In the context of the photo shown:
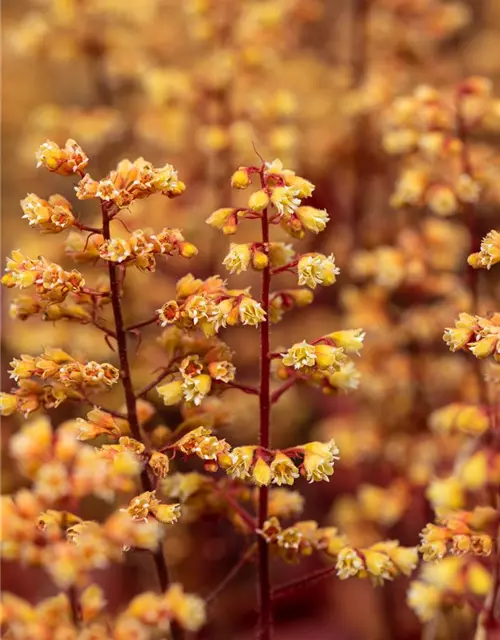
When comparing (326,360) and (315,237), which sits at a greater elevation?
(315,237)

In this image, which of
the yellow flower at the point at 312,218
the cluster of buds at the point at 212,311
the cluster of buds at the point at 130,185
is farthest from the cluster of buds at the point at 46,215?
the yellow flower at the point at 312,218

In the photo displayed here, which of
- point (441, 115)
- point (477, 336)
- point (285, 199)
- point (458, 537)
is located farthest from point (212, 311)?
point (441, 115)

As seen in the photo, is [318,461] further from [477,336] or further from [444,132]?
[444,132]

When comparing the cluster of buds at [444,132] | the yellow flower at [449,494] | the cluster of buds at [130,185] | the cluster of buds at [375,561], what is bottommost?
the cluster of buds at [375,561]

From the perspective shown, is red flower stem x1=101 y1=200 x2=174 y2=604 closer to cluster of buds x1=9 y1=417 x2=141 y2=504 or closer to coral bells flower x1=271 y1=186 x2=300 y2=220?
cluster of buds x1=9 y1=417 x2=141 y2=504

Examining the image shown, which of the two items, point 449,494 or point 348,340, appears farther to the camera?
point 449,494

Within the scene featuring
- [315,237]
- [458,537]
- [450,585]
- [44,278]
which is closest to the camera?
[44,278]

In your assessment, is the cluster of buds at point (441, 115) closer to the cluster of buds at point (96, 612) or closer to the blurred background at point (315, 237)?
the blurred background at point (315, 237)

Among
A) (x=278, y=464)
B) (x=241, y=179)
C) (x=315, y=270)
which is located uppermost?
(x=241, y=179)
